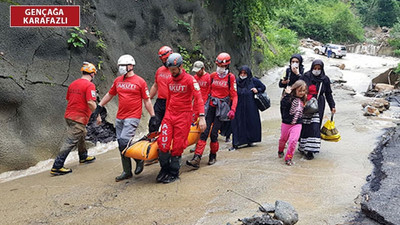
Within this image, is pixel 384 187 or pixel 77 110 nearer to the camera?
pixel 384 187

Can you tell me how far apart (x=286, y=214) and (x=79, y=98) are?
3.70m

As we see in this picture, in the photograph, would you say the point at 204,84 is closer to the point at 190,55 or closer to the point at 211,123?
the point at 211,123

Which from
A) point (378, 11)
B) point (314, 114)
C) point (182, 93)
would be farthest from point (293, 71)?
point (378, 11)

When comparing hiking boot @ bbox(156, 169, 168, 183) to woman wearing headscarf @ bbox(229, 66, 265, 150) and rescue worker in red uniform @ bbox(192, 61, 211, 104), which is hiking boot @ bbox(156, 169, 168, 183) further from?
woman wearing headscarf @ bbox(229, 66, 265, 150)

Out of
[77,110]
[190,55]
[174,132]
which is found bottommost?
[174,132]

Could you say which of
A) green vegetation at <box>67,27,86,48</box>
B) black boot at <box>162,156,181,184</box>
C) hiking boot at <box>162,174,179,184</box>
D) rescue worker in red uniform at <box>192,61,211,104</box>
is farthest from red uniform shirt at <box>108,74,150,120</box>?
green vegetation at <box>67,27,86,48</box>

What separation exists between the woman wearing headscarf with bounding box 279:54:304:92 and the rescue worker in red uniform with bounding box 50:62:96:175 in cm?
351

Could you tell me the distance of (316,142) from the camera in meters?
5.71

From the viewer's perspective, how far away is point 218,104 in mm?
5785

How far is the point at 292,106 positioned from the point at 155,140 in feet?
7.61

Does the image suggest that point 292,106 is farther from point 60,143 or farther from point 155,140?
point 60,143

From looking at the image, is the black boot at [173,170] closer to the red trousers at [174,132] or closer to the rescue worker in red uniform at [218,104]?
the red trousers at [174,132]

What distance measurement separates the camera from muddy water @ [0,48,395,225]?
11.9 ft

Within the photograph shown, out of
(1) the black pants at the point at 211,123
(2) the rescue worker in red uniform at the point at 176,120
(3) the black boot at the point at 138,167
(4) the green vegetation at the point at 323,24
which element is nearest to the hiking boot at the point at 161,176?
(2) the rescue worker in red uniform at the point at 176,120
